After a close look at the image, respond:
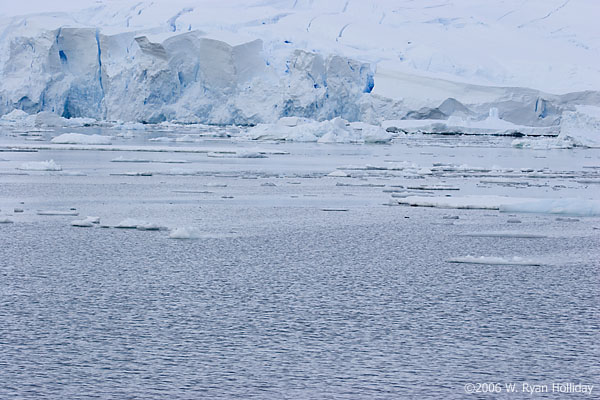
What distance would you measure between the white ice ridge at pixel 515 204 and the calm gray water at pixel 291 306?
0.28 metres

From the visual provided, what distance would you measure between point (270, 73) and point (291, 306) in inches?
1053

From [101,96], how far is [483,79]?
15.0 meters

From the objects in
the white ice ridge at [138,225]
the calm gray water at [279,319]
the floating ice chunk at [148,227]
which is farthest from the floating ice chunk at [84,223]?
the calm gray water at [279,319]

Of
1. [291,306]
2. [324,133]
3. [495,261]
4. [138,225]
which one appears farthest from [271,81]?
[291,306]

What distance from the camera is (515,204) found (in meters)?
8.62

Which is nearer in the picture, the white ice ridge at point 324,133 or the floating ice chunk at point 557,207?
the floating ice chunk at point 557,207

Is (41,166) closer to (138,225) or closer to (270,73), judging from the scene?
(138,225)

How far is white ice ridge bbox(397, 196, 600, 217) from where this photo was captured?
27.4 feet

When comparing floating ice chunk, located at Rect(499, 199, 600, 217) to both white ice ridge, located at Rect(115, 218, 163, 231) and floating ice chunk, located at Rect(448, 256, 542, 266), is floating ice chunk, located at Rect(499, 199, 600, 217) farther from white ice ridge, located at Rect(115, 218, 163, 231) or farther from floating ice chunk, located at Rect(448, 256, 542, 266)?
white ice ridge, located at Rect(115, 218, 163, 231)

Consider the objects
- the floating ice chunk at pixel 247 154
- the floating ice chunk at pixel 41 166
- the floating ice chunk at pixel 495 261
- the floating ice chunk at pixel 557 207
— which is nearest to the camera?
the floating ice chunk at pixel 495 261

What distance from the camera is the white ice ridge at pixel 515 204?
836cm

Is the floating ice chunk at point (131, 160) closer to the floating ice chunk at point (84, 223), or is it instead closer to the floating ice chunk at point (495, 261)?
the floating ice chunk at point (84, 223)

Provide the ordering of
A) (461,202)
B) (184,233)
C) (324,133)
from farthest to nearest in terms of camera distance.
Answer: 1. (324,133)
2. (461,202)
3. (184,233)

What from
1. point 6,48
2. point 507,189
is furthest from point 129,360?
point 6,48
